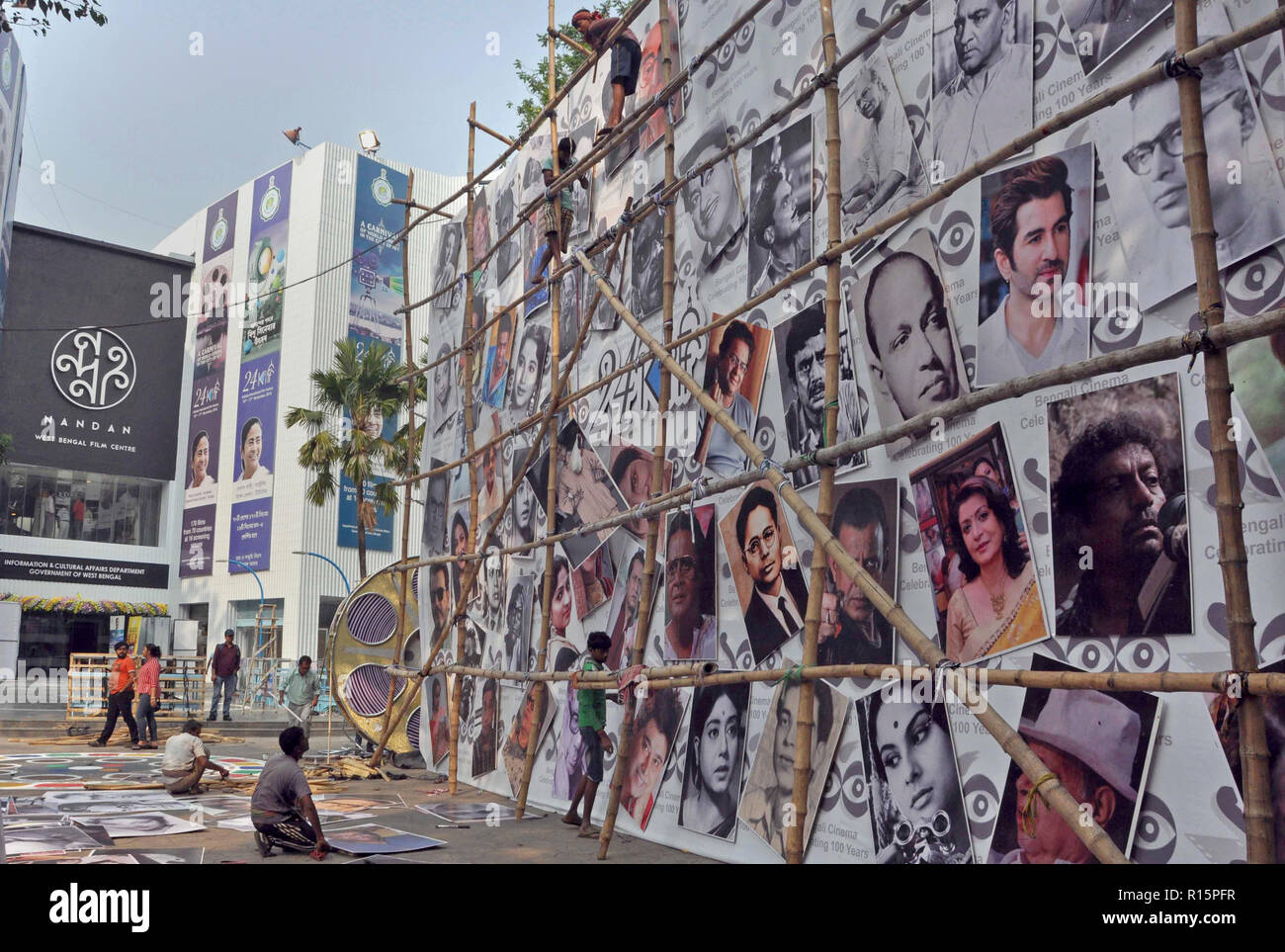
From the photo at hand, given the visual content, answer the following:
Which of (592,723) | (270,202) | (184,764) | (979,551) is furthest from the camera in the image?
(270,202)

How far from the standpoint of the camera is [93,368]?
116ft

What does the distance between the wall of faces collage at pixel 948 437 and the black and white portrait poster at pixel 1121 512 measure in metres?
0.01

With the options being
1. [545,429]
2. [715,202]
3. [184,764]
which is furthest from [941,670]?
[184,764]

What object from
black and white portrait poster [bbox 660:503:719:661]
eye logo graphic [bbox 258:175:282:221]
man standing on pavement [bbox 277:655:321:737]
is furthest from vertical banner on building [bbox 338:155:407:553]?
black and white portrait poster [bbox 660:503:719:661]

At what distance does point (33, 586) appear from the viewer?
33.3m

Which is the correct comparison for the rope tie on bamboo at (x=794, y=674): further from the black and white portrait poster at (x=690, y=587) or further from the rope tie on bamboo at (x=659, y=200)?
the rope tie on bamboo at (x=659, y=200)

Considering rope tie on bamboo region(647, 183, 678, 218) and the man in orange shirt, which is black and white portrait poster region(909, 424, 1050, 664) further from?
the man in orange shirt

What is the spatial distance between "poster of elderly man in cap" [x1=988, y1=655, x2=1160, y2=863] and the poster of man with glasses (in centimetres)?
159

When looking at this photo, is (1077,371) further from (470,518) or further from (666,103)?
(470,518)

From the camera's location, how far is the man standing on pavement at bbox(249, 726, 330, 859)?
22.7 ft

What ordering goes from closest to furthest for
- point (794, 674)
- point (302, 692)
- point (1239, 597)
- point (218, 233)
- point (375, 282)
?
point (1239, 597) → point (794, 674) → point (302, 692) → point (375, 282) → point (218, 233)

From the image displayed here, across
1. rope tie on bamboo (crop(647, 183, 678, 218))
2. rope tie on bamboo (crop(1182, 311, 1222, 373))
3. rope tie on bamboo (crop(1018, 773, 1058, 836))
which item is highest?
rope tie on bamboo (crop(647, 183, 678, 218))

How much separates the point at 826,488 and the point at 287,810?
4200 millimetres

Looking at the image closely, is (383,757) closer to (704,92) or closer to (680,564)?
(680,564)
